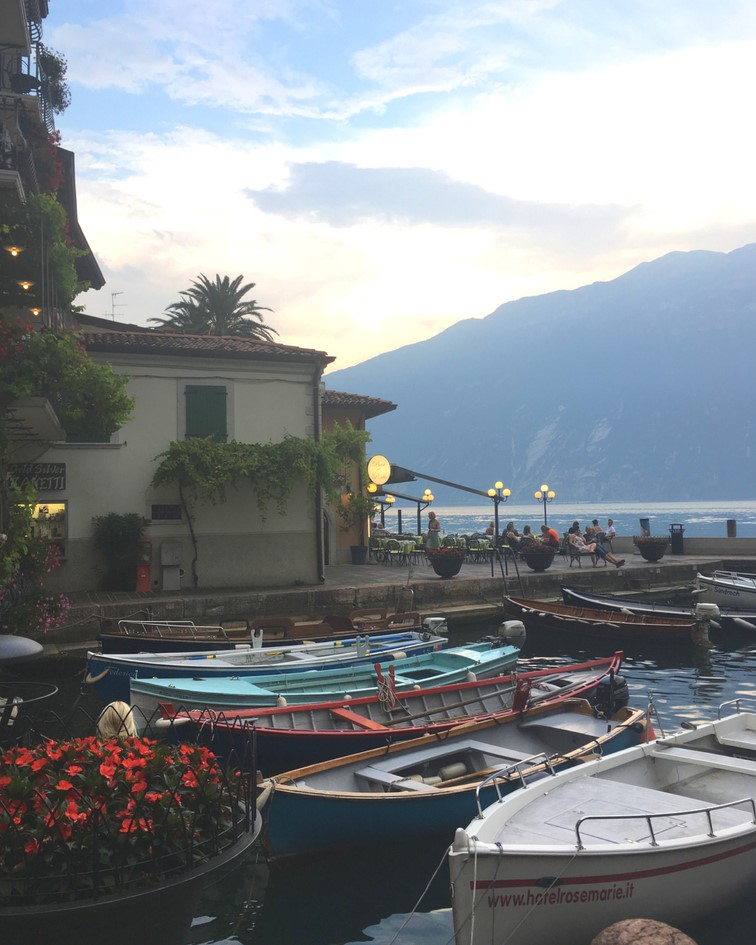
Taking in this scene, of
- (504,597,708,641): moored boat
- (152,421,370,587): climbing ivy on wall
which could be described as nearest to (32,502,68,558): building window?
(152,421,370,587): climbing ivy on wall

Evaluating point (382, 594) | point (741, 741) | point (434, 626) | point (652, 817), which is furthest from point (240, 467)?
point (652, 817)

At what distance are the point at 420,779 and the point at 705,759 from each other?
3.05m

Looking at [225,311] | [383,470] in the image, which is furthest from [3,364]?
[225,311]

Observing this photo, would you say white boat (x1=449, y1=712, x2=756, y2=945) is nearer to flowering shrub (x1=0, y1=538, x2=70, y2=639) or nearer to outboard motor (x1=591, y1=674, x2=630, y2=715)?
outboard motor (x1=591, y1=674, x2=630, y2=715)

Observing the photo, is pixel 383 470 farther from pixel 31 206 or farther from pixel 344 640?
pixel 31 206

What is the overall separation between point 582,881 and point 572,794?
1402 mm

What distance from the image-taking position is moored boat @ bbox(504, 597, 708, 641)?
70.8 feet

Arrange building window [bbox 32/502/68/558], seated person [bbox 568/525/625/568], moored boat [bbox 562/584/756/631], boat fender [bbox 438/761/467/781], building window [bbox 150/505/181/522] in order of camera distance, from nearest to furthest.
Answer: boat fender [bbox 438/761/467/781] → building window [bbox 32/502/68/558] → moored boat [bbox 562/584/756/631] → building window [bbox 150/505/181/522] → seated person [bbox 568/525/625/568]

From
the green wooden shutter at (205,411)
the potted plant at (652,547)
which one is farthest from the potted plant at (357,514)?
the potted plant at (652,547)

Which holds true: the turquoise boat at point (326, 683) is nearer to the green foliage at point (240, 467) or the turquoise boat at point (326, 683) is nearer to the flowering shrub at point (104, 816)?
the flowering shrub at point (104, 816)

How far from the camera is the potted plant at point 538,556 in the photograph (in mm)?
28312

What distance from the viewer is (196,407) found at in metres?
23.9

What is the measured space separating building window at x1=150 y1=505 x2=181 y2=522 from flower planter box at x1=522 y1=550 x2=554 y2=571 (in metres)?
12.3

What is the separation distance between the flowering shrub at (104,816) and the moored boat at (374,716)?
403 cm
